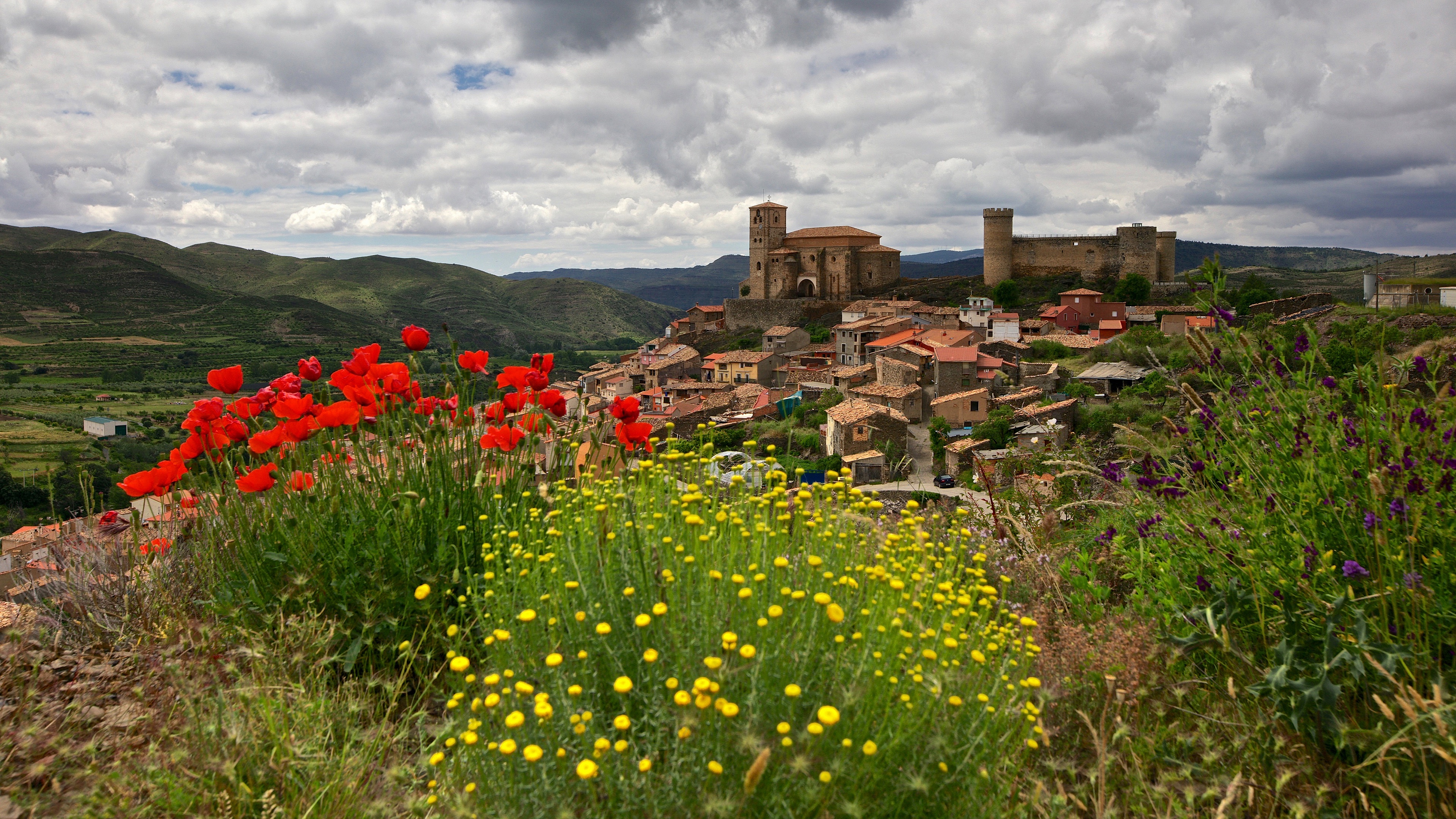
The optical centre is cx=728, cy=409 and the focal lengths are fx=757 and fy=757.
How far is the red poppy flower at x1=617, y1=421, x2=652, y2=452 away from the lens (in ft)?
9.37

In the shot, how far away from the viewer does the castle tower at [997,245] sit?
52.4 metres

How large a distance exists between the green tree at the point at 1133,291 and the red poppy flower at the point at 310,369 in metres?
50.6

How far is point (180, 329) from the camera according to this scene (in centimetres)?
8338

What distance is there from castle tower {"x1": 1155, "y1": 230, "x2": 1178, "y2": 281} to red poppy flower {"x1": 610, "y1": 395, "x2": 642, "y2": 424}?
55.4m

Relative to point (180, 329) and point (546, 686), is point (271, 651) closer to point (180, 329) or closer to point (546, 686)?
point (546, 686)

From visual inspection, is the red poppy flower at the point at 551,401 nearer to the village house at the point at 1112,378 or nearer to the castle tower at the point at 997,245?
the village house at the point at 1112,378

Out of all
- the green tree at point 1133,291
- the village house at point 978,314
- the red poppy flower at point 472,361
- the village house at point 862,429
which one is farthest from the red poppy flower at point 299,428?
the green tree at point 1133,291

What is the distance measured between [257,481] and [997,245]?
55.5m

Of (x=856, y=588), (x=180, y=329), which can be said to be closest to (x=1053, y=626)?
(x=856, y=588)

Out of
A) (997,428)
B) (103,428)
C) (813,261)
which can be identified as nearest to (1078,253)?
(813,261)

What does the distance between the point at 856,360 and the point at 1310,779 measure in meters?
40.5

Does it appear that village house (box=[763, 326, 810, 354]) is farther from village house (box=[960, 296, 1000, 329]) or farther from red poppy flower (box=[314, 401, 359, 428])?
red poppy flower (box=[314, 401, 359, 428])

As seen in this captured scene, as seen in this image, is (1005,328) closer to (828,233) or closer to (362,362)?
(828,233)

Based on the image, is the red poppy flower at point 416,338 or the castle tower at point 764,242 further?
the castle tower at point 764,242
